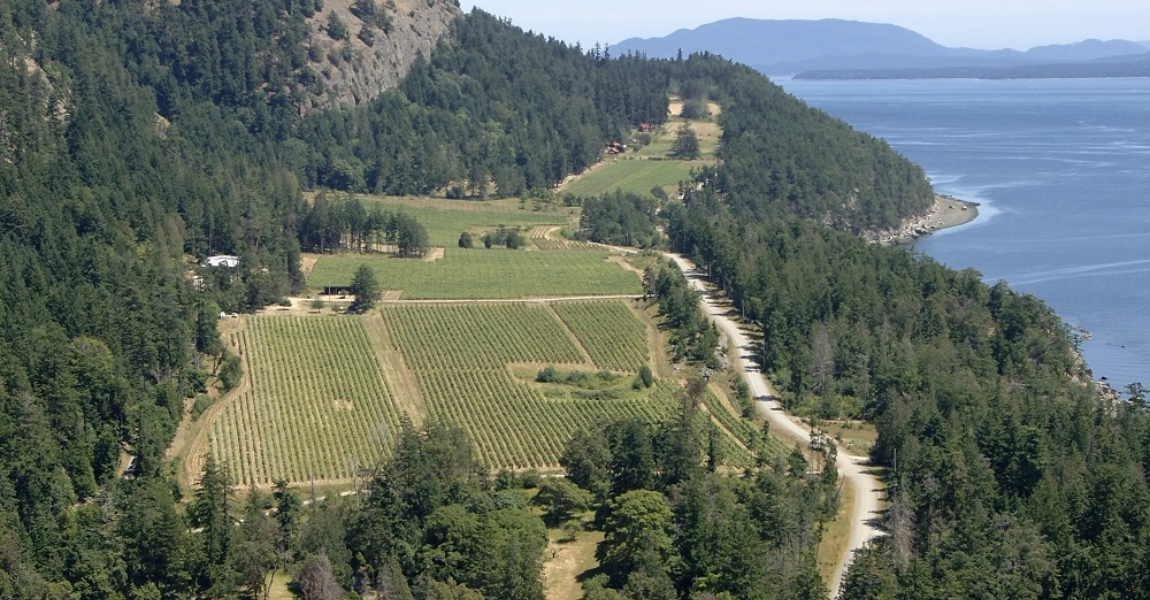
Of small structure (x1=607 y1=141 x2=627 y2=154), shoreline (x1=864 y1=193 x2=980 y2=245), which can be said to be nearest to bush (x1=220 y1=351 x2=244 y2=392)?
shoreline (x1=864 y1=193 x2=980 y2=245)

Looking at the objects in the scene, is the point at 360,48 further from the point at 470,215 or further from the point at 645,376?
the point at 645,376

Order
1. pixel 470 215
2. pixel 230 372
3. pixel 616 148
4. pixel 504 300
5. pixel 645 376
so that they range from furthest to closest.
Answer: pixel 616 148 → pixel 470 215 → pixel 504 300 → pixel 645 376 → pixel 230 372

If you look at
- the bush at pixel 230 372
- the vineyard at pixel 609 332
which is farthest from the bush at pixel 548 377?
the bush at pixel 230 372

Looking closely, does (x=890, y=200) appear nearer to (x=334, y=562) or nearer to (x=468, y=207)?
(x=468, y=207)

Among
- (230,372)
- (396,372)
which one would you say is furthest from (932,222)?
(230,372)

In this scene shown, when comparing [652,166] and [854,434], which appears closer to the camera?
[854,434]

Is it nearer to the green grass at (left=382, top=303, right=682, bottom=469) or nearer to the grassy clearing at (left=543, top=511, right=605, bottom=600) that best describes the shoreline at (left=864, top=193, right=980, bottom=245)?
the green grass at (left=382, top=303, right=682, bottom=469)

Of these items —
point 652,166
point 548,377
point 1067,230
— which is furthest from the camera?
point 652,166
